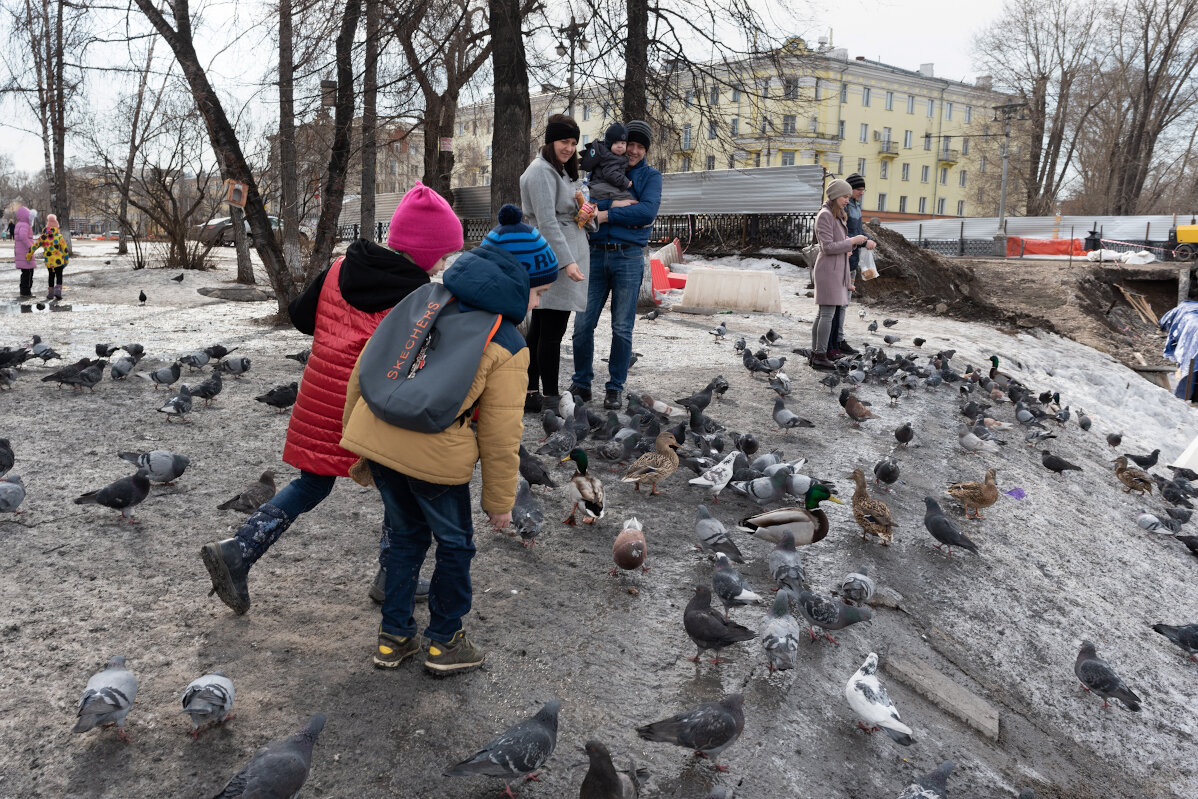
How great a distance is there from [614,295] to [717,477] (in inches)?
74.8

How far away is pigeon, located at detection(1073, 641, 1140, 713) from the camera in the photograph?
3996mm

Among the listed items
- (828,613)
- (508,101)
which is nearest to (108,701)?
(828,613)

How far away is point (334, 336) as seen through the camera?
124 inches

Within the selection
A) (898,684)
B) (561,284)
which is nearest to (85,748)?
(898,684)

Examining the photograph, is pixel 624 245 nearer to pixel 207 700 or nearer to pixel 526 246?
pixel 526 246

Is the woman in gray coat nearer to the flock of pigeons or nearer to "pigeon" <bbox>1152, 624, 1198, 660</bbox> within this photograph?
the flock of pigeons

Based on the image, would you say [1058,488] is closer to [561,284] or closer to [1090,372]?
[561,284]

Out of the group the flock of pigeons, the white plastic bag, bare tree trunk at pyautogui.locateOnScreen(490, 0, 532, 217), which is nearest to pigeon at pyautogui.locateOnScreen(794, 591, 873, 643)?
the flock of pigeons

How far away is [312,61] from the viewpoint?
8930 millimetres

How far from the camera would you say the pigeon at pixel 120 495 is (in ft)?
13.9

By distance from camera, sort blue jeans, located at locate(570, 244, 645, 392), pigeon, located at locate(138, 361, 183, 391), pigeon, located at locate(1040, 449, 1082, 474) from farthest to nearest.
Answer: pigeon, located at locate(1040, 449, 1082, 474)
pigeon, located at locate(138, 361, 183, 391)
blue jeans, located at locate(570, 244, 645, 392)

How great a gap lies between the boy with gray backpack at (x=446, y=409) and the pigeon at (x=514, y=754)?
0.57 metres

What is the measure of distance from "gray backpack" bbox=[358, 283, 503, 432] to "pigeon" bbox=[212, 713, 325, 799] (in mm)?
1088

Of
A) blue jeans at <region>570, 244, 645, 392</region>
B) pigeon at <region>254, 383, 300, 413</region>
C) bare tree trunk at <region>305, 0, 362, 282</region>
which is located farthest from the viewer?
bare tree trunk at <region>305, 0, 362, 282</region>
